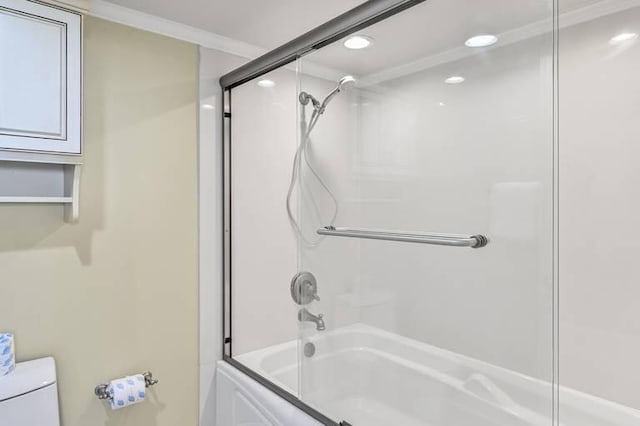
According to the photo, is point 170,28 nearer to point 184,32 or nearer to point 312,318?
point 184,32

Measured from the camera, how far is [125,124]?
5.62 feet

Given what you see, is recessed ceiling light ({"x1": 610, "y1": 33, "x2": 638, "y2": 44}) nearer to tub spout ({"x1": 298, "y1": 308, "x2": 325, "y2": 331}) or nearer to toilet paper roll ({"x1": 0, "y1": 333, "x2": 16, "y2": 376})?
tub spout ({"x1": 298, "y1": 308, "x2": 325, "y2": 331})

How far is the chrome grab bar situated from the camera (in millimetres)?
1205

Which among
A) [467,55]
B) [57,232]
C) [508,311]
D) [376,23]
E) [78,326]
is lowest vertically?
[78,326]

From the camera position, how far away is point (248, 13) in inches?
68.4

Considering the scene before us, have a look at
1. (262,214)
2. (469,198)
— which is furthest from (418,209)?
(262,214)

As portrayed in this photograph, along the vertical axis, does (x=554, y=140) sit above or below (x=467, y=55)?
below

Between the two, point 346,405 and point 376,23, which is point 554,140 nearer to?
point 376,23

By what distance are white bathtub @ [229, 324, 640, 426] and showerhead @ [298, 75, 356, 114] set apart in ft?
3.16

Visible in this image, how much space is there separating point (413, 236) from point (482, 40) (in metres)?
0.67

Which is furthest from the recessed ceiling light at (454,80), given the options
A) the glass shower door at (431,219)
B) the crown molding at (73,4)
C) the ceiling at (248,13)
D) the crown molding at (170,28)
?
the crown molding at (73,4)

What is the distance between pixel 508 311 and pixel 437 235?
0.32 m

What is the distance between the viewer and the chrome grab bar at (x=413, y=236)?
47.4 inches

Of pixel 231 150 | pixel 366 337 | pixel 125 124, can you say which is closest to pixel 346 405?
pixel 366 337
